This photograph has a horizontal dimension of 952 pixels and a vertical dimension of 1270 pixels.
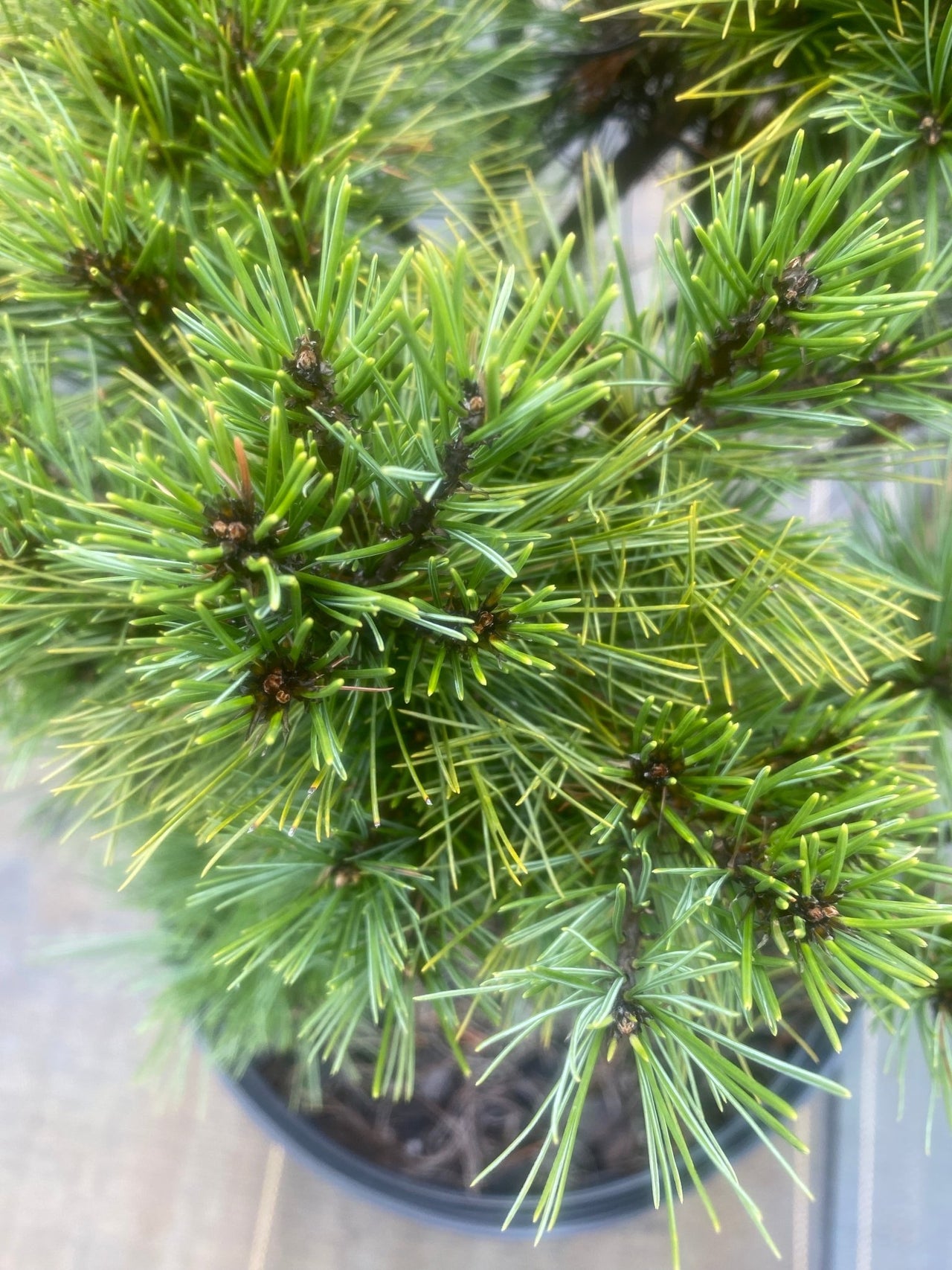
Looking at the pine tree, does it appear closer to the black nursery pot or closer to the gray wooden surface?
the black nursery pot

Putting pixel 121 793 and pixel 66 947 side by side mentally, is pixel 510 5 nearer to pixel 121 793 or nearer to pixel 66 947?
pixel 121 793

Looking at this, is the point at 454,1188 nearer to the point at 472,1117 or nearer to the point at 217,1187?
the point at 472,1117

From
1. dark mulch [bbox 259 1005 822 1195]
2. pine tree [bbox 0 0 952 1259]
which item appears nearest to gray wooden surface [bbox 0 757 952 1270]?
dark mulch [bbox 259 1005 822 1195]

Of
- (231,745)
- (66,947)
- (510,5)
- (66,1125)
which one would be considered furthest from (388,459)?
(66,1125)

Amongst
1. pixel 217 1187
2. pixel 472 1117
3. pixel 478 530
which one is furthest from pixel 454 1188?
pixel 478 530

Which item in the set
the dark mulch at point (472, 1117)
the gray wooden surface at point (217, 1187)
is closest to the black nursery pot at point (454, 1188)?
the dark mulch at point (472, 1117)

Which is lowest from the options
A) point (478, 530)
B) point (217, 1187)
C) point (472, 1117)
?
point (217, 1187)
